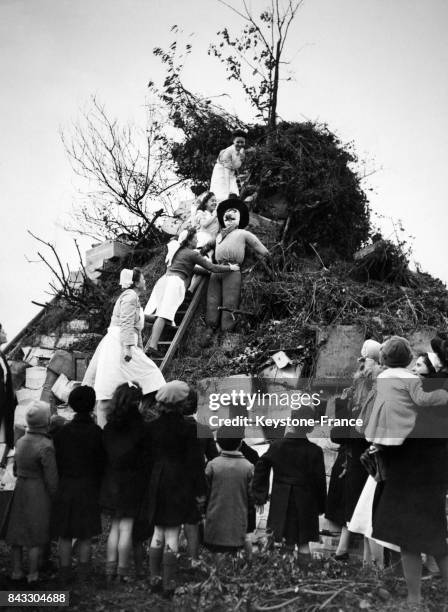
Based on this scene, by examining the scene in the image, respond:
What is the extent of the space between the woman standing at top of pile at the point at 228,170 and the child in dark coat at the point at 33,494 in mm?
7728

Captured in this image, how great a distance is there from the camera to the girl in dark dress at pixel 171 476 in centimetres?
516

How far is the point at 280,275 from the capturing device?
10.2 meters

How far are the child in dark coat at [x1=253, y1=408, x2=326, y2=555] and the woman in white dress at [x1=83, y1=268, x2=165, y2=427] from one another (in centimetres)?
239

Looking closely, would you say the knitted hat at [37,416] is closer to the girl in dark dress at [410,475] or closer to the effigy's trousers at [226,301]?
the girl in dark dress at [410,475]

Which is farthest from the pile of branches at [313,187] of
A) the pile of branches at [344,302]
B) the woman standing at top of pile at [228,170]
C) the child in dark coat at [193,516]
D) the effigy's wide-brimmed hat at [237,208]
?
the child in dark coat at [193,516]

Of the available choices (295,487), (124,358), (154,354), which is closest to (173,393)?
(295,487)

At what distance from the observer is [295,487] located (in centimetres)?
548

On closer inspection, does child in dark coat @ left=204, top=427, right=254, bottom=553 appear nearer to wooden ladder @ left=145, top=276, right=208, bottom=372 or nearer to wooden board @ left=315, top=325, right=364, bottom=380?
wooden board @ left=315, top=325, right=364, bottom=380

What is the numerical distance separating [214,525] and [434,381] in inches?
85.0

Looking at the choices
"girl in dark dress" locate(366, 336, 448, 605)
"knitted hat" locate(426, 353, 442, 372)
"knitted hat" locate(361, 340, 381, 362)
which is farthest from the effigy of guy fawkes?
"girl in dark dress" locate(366, 336, 448, 605)

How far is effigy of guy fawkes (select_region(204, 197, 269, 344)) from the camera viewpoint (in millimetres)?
9664

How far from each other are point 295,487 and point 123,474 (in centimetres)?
139

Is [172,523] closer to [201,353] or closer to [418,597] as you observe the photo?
[418,597]

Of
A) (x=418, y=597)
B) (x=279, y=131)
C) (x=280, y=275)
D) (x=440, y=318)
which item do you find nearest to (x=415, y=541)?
(x=418, y=597)
